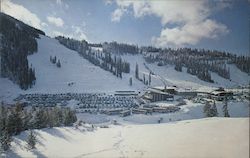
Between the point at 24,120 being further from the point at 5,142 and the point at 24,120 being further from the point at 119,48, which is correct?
the point at 119,48

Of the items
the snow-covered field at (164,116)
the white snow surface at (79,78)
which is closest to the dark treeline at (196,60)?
the white snow surface at (79,78)

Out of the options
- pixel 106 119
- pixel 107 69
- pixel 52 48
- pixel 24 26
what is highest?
pixel 24 26

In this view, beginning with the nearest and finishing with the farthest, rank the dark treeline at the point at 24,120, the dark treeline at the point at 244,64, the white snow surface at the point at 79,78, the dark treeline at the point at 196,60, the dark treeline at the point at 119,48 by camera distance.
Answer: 1. the dark treeline at the point at 24,120
2. the dark treeline at the point at 244,64
3. the white snow surface at the point at 79,78
4. the dark treeline at the point at 196,60
5. the dark treeline at the point at 119,48

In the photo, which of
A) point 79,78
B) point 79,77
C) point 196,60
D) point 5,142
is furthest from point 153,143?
point 196,60

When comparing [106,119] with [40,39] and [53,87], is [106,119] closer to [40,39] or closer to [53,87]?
[53,87]

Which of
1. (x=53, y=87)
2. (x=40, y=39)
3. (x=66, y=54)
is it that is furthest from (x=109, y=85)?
(x=40, y=39)

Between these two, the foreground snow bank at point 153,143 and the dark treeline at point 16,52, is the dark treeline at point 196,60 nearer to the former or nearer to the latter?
the dark treeline at point 16,52
